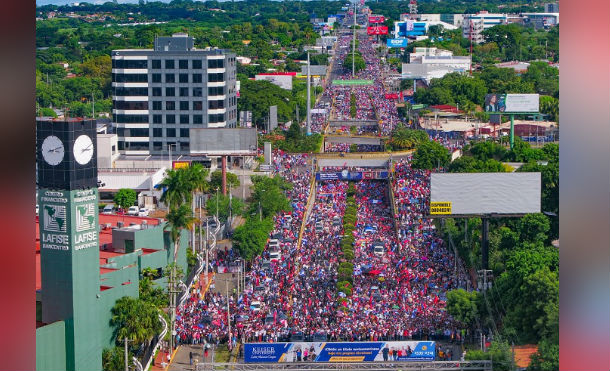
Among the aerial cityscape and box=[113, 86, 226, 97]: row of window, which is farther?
box=[113, 86, 226, 97]: row of window

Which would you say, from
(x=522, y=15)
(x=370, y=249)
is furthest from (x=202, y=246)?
(x=522, y=15)

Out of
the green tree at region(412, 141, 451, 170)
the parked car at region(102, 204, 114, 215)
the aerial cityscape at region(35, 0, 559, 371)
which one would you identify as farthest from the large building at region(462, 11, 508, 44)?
the parked car at region(102, 204, 114, 215)

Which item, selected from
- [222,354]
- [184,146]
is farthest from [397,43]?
[222,354]

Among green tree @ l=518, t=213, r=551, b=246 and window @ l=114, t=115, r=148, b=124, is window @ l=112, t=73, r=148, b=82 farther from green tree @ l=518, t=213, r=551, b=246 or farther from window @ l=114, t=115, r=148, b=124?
green tree @ l=518, t=213, r=551, b=246

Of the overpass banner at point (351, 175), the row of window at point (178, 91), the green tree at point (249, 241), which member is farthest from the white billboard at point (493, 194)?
the row of window at point (178, 91)

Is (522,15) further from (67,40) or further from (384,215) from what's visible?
(384,215)

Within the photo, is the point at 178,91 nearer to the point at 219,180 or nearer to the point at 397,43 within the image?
the point at 219,180

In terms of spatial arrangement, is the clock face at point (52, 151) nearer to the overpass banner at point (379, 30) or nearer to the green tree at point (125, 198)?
the green tree at point (125, 198)
